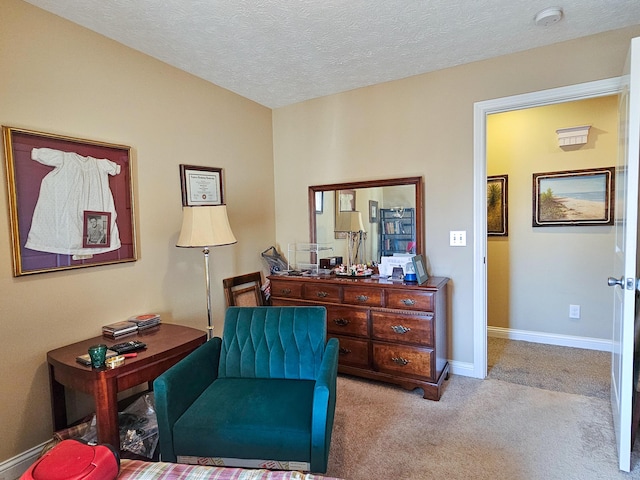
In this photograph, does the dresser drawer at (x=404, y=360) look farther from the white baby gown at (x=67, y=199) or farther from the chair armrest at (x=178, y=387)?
the white baby gown at (x=67, y=199)

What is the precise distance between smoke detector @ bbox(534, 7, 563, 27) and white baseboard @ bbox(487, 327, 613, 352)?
2737 millimetres

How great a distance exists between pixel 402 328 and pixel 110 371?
1.84 meters

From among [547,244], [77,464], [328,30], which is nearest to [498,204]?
[547,244]

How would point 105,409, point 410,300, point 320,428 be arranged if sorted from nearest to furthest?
1. point 320,428
2. point 105,409
3. point 410,300

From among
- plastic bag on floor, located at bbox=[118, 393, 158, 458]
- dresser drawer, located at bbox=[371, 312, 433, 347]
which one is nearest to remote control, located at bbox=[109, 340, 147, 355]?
plastic bag on floor, located at bbox=[118, 393, 158, 458]

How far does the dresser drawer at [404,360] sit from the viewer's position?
8.10 ft

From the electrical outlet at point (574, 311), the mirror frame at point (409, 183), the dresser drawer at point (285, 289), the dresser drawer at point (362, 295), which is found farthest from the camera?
the electrical outlet at point (574, 311)

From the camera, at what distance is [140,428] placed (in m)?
1.92

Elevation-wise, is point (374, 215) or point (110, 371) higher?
point (374, 215)

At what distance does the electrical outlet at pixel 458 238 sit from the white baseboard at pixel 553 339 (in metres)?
1.51

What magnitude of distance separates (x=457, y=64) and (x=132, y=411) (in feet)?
10.9

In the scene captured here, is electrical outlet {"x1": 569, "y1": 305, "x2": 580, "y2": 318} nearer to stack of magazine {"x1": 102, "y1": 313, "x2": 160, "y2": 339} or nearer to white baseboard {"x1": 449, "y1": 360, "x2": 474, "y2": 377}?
white baseboard {"x1": 449, "y1": 360, "x2": 474, "y2": 377}

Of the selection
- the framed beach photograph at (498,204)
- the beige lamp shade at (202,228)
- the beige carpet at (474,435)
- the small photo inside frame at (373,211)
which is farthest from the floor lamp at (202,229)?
the framed beach photograph at (498,204)

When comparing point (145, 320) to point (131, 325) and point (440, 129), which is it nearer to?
point (131, 325)
